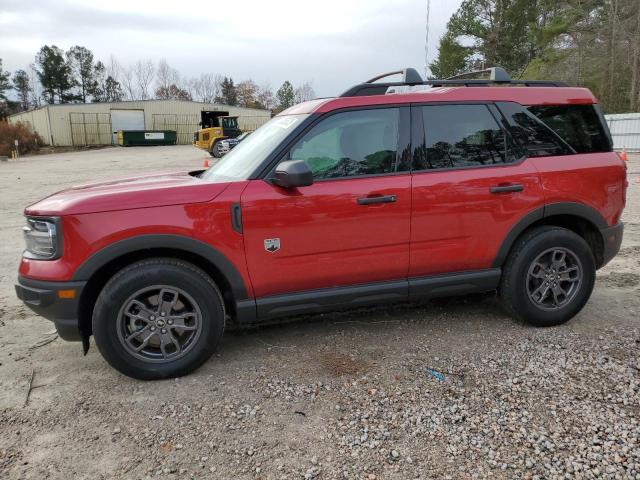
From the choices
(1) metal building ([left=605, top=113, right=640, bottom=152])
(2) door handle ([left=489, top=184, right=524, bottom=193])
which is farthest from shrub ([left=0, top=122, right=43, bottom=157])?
(2) door handle ([left=489, top=184, right=524, bottom=193])

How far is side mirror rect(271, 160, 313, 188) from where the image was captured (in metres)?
3.24

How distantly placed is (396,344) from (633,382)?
5.18ft

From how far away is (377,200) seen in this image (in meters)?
3.54

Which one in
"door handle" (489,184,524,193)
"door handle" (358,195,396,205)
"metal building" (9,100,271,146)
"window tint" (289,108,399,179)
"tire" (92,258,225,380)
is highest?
"metal building" (9,100,271,146)

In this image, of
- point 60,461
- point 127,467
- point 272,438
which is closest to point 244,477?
point 272,438

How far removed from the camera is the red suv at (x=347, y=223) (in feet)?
10.5

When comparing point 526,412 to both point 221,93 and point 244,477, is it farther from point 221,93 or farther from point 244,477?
point 221,93

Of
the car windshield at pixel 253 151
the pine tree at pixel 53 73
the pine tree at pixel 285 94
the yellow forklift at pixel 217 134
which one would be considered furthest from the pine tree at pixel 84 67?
the car windshield at pixel 253 151

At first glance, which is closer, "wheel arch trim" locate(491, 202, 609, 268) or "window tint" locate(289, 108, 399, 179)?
"window tint" locate(289, 108, 399, 179)

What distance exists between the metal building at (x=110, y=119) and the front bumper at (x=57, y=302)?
50.7 meters

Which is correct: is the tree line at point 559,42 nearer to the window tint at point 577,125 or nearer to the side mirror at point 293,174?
the window tint at point 577,125

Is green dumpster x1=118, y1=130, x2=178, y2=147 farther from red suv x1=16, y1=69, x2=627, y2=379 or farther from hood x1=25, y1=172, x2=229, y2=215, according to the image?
hood x1=25, y1=172, x2=229, y2=215

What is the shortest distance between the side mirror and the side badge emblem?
1.26 ft

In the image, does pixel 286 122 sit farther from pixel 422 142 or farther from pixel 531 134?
pixel 531 134
